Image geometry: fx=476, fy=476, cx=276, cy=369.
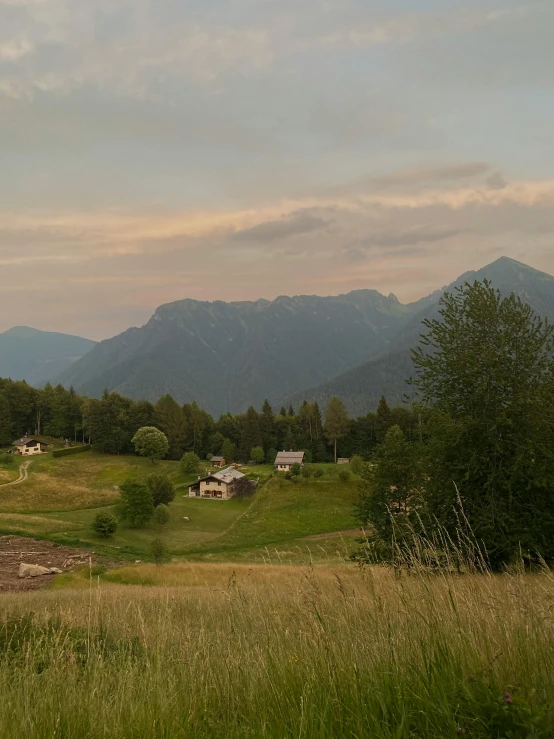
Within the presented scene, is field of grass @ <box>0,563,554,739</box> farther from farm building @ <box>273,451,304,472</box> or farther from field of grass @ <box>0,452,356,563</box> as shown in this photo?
farm building @ <box>273,451,304,472</box>

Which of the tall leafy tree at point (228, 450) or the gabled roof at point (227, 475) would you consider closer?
the gabled roof at point (227, 475)

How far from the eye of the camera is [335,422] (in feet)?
355

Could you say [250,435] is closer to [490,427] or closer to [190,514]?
[190,514]

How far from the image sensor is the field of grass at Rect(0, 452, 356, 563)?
1669 inches

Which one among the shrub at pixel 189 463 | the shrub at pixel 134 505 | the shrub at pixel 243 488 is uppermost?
the shrub at pixel 134 505

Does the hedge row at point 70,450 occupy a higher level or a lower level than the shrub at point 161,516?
higher

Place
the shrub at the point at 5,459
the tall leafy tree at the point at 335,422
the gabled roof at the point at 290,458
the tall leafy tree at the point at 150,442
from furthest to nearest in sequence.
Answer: the tall leafy tree at the point at 335,422
the gabled roof at the point at 290,458
the tall leafy tree at the point at 150,442
the shrub at the point at 5,459

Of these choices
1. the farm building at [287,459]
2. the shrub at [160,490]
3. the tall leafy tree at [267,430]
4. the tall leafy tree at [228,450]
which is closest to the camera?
the shrub at [160,490]

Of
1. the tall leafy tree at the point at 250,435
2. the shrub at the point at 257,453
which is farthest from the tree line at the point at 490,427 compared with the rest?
the tall leafy tree at the point at 250,435

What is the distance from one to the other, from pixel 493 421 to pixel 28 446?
97494mm

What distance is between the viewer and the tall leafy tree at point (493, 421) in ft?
49.3

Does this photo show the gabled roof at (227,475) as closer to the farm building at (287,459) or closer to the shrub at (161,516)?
the farm building at (287,459)

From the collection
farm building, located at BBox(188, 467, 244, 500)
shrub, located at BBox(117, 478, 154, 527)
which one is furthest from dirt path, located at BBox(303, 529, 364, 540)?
farm building, located at BBox(188, 467, 244, 500)

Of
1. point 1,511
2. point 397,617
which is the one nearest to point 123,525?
point 1,511
